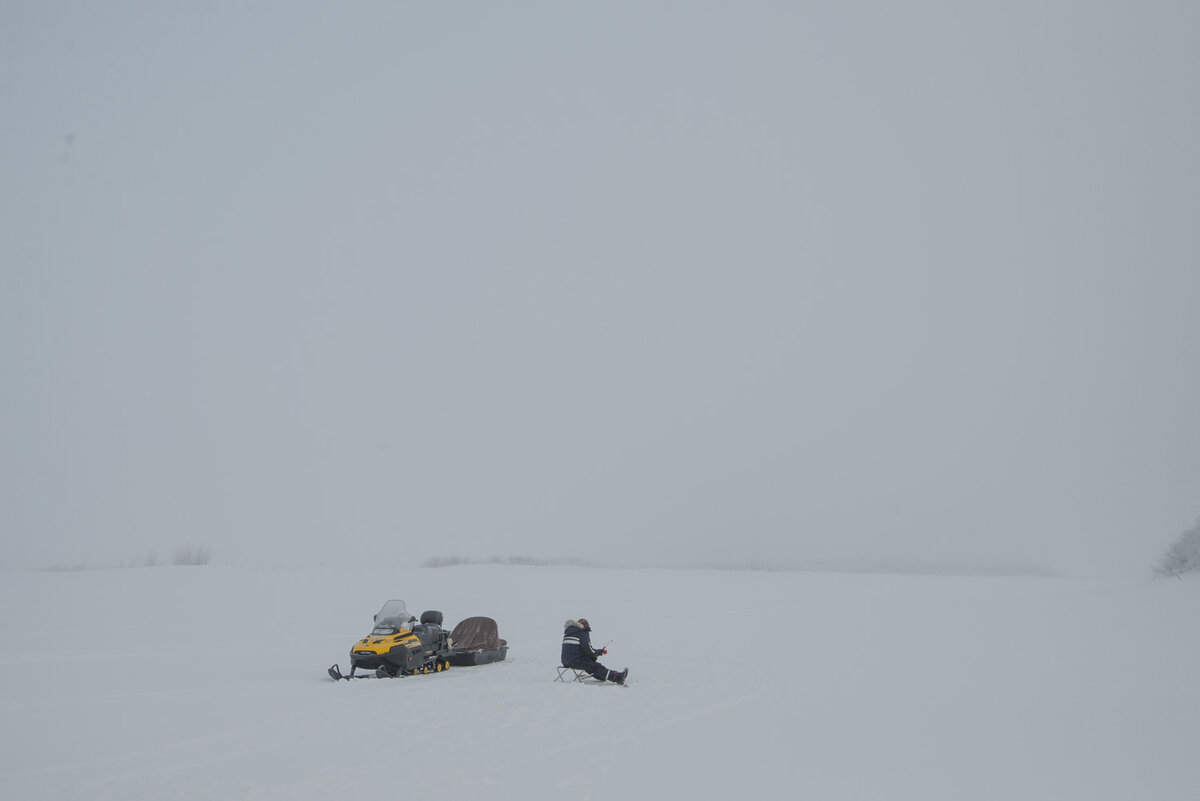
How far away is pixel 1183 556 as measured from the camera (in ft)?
88.4

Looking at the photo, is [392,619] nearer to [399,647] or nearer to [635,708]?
[399,647]

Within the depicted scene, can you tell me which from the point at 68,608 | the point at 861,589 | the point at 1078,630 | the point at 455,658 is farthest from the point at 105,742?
the point at 861,589

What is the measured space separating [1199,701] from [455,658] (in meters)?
12.9

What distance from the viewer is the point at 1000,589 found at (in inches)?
1484

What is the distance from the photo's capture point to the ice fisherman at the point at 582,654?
49.2 ft

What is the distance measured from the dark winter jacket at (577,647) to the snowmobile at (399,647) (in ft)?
10.3

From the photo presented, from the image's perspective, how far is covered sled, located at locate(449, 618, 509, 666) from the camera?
17984mm

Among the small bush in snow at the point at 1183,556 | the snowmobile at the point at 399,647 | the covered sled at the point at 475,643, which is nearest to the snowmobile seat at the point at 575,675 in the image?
the covered sled at the point at 475,643

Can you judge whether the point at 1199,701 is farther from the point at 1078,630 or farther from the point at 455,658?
the point at 455,658

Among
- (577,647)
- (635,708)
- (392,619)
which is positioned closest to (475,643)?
(392,619)

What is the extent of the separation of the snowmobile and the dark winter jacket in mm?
3126

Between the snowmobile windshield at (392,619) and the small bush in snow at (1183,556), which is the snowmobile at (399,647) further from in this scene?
the small bush in snow at (1183,556)

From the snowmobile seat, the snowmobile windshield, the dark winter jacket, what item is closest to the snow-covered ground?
the snowmobile seat

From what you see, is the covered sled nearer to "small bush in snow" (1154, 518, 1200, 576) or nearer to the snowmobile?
the snowmobile
